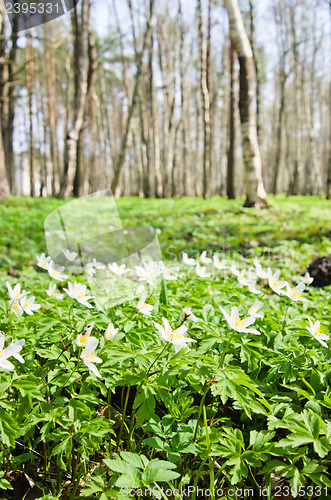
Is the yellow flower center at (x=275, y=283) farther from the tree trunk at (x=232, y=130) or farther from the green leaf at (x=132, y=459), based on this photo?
the tree trunk at (x=232, y=130)

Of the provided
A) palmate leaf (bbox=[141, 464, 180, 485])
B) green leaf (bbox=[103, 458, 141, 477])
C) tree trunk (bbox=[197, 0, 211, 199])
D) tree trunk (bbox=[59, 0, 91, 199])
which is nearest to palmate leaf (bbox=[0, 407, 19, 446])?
green leaf (bbox=[103, 458, 141, 477])

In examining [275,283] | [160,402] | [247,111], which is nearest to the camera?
[160,402]

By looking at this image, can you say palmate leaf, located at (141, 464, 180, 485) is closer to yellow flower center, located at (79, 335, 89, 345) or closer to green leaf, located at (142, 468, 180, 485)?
green leaf, located at (142, 468, 180, 485)

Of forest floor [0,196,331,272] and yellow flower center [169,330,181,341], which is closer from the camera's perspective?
yellow flower center [169,330,181,341]

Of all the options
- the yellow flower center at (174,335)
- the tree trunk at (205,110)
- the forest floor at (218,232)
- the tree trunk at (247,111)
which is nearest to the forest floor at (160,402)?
the yellow flower center at (174,335)

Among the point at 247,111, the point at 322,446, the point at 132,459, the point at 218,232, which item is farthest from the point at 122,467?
the point at 247,111

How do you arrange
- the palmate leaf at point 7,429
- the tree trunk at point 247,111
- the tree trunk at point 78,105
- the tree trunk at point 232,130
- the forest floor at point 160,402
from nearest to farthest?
the palmate leaf at point 7,429 < the forest floor at point 160,402 < the tree trunk at point 247,111 < the tree trunk at point 78,105 < the tree trunk at point 232,130

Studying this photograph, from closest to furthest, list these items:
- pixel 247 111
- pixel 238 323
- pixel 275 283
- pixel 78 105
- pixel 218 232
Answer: pixel 238 323, pixel 275 283, pixel 218 232, pixel 247 111, pixel 78 105

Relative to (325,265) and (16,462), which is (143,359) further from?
(325,265)

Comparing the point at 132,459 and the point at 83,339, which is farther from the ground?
the point at 83,339

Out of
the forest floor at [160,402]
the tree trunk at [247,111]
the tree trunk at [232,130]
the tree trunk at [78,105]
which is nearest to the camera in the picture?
the forest floor at [160,402]

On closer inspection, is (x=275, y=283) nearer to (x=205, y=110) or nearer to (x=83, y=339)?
(x=83, y=339)

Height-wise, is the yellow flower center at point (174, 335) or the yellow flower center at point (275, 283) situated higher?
the yellow flower center at point (275, 283)

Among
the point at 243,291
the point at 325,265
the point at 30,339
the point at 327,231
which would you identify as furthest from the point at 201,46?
the point at 30,339
